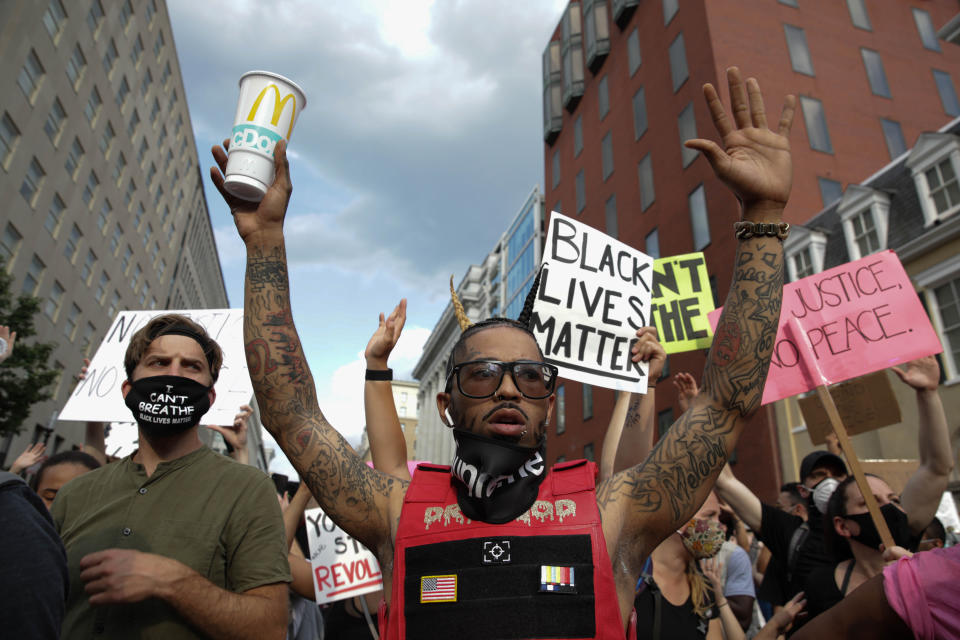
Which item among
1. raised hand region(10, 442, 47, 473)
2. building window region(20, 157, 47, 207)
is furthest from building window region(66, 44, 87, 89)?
raised hand region(10, 442, 47, 473)

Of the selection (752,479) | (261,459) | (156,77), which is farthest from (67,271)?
(261,459)

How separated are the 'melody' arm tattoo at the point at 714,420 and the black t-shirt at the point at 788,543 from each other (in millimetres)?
2400

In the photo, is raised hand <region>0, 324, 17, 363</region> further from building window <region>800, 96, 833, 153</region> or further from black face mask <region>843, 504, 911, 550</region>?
building window <region>800, 96, 833, 153</region>

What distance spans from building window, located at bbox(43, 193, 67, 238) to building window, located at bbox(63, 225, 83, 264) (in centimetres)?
141

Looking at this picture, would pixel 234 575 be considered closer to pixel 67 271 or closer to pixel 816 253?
pixel 816 253

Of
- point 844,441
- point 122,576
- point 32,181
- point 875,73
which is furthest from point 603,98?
point 122,576

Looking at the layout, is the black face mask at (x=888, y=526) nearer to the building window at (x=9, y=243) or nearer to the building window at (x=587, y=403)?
the building window at (x=587, y=403)

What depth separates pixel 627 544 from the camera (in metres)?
1.93

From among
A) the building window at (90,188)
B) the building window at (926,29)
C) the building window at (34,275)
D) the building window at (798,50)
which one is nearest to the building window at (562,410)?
the building window at (798,50)

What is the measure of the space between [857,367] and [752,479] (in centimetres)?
1535

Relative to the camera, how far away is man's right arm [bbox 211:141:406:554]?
2.08 meters

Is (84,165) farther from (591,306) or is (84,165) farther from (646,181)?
(591,306)

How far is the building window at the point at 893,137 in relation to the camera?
76.4 feet

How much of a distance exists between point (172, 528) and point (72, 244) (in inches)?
1484
